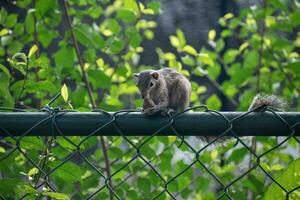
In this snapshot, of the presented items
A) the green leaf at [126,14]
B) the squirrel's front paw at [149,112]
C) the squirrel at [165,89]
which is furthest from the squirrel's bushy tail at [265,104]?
the green leaf at [126,14]

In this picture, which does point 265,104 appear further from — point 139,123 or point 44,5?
point 44,5

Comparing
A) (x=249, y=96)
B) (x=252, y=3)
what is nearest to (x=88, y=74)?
(x=249, y=96)

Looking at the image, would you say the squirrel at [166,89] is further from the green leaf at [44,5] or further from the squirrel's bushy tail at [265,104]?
the squirrel's bushy tail at [265,104]

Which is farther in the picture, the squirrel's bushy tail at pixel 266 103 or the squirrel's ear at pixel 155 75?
the squirrel's ear at pixel 155 75

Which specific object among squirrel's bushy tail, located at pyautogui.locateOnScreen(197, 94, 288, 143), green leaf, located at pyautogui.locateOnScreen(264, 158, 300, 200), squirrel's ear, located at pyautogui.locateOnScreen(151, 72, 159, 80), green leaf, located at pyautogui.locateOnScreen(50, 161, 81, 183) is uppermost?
squirrel's bushy tail, located at pyautogui.locateOnScreen(197, 94, 288, 143)

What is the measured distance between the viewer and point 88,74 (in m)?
2.27

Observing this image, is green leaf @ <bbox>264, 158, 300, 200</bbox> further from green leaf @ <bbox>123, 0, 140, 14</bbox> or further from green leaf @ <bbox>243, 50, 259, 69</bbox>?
green leaf @ <bbox>243, 50, 259, 69</bbox>

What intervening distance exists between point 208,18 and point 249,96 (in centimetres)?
103

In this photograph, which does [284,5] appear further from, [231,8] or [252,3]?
[231,8]

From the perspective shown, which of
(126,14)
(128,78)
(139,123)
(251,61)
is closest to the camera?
(139,123)

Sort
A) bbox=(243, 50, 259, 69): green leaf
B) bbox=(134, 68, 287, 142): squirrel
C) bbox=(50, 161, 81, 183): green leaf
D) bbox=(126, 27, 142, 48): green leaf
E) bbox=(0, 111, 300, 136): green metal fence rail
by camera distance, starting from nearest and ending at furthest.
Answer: bbox=(0, 111, 300, 136): green metal fence rail < bbox=(50, 161, 81, 183): green leaf < bbox=(134, 68, 287, 142): squirrel < bbox=(126, 27, 142, 48): green leaf < bbox=(243, 50, 259, 69): green leaf

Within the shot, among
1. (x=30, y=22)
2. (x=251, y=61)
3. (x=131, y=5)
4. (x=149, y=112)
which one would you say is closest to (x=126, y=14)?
(x=131, y=5)

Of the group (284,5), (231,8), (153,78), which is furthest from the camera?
(231,8)

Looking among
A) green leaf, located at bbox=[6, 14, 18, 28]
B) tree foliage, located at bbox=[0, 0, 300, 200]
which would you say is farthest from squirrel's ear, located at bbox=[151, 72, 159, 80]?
green leaf, located at bbox=[6, 14, 18, 28]
